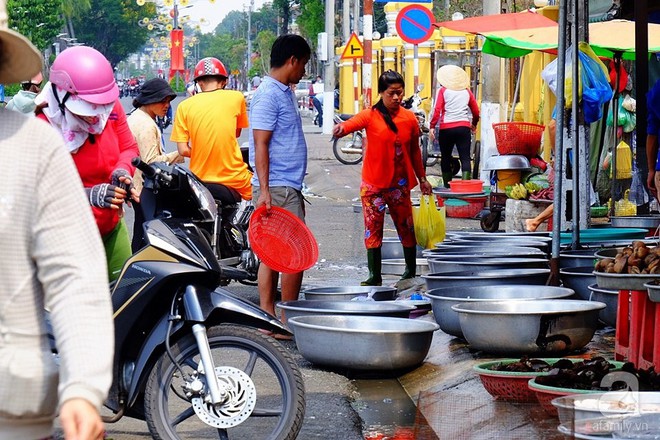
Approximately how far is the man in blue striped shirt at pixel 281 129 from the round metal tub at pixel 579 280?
71.6 inches

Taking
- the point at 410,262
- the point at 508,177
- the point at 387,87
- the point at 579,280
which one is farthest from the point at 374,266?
the point at 508,177

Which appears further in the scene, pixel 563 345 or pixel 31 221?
pixel 563 345

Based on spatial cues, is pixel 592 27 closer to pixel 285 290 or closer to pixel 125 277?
pixel 285 290

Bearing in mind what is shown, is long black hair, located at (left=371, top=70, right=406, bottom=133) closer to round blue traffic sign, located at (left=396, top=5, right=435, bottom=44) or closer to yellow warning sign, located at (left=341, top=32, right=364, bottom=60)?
round blue traffic sign, located at (left=396, top=5, right=435, bottom=44)

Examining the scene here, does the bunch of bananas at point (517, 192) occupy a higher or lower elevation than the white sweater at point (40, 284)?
lower

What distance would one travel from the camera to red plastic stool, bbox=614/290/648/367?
6.19m

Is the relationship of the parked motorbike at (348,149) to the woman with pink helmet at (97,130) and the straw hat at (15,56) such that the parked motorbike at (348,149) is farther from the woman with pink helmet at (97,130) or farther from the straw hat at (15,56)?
the straw hat at (15,56)

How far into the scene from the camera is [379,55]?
39062 mm

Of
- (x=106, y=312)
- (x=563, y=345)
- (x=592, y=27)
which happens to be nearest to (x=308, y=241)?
(x=563, y=345)

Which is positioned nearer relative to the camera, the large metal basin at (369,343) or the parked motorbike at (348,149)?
the large metal basin at (369,343)

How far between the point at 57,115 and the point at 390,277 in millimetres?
6493

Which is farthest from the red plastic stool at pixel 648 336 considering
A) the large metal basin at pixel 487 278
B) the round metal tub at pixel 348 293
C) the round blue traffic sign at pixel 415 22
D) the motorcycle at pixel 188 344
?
the round blue traffic sign at pixel 415 22

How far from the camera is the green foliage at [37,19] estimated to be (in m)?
72.8

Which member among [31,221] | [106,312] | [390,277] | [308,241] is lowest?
[390,277]
